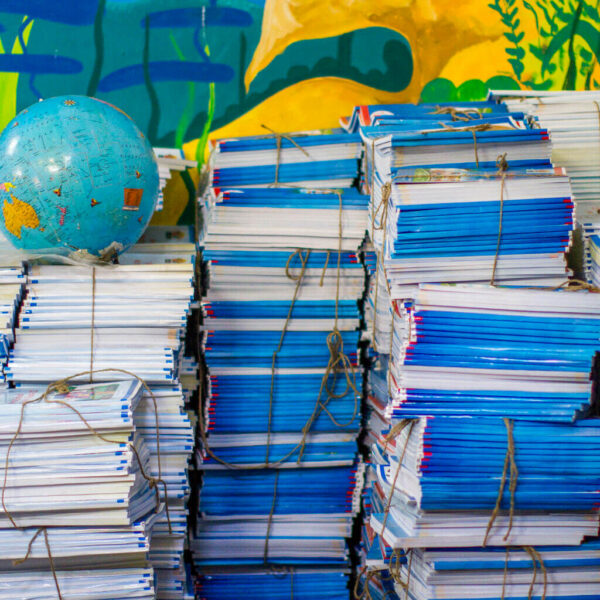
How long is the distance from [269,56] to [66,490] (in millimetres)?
2823

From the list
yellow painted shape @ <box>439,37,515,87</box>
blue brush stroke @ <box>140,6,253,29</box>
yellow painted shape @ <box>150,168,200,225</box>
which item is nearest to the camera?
blue brush stroke @ <box>140,6,253,29</box>

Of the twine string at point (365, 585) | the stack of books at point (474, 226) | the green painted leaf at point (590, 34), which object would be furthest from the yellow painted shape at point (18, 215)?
the green painted leaf at point (590, 34)

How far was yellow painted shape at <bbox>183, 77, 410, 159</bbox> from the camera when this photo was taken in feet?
14.7

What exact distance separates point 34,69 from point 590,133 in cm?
300

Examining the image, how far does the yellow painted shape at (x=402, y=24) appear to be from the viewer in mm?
4418

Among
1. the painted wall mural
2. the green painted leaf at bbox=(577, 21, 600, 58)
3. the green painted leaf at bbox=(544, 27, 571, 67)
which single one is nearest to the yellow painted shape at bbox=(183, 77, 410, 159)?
the painted wall mural

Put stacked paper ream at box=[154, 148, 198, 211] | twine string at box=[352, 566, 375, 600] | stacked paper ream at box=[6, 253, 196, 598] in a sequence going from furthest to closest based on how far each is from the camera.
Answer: stacked paper ream at box=[154, 148, 198, 211], twine string at box=[352, 566, 375, 600], stacked paper ream at box=[6, 253, 196, 598]

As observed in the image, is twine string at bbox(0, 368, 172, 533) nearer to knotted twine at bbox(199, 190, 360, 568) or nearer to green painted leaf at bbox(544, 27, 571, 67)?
knotted twine at bbox(199, 190, 360, 568)

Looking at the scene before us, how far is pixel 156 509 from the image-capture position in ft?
9.65

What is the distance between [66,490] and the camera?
8.66ft

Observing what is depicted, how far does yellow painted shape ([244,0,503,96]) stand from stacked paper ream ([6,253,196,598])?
1.90 meters

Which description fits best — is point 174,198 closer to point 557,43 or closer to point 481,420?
point 481,420

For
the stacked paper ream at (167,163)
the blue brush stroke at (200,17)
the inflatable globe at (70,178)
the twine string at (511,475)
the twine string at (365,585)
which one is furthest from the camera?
the blue brush stroke at (200,17)

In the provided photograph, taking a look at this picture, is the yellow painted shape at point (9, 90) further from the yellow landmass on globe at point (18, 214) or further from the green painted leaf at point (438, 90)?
the green painted leaf at point (438, 90)
